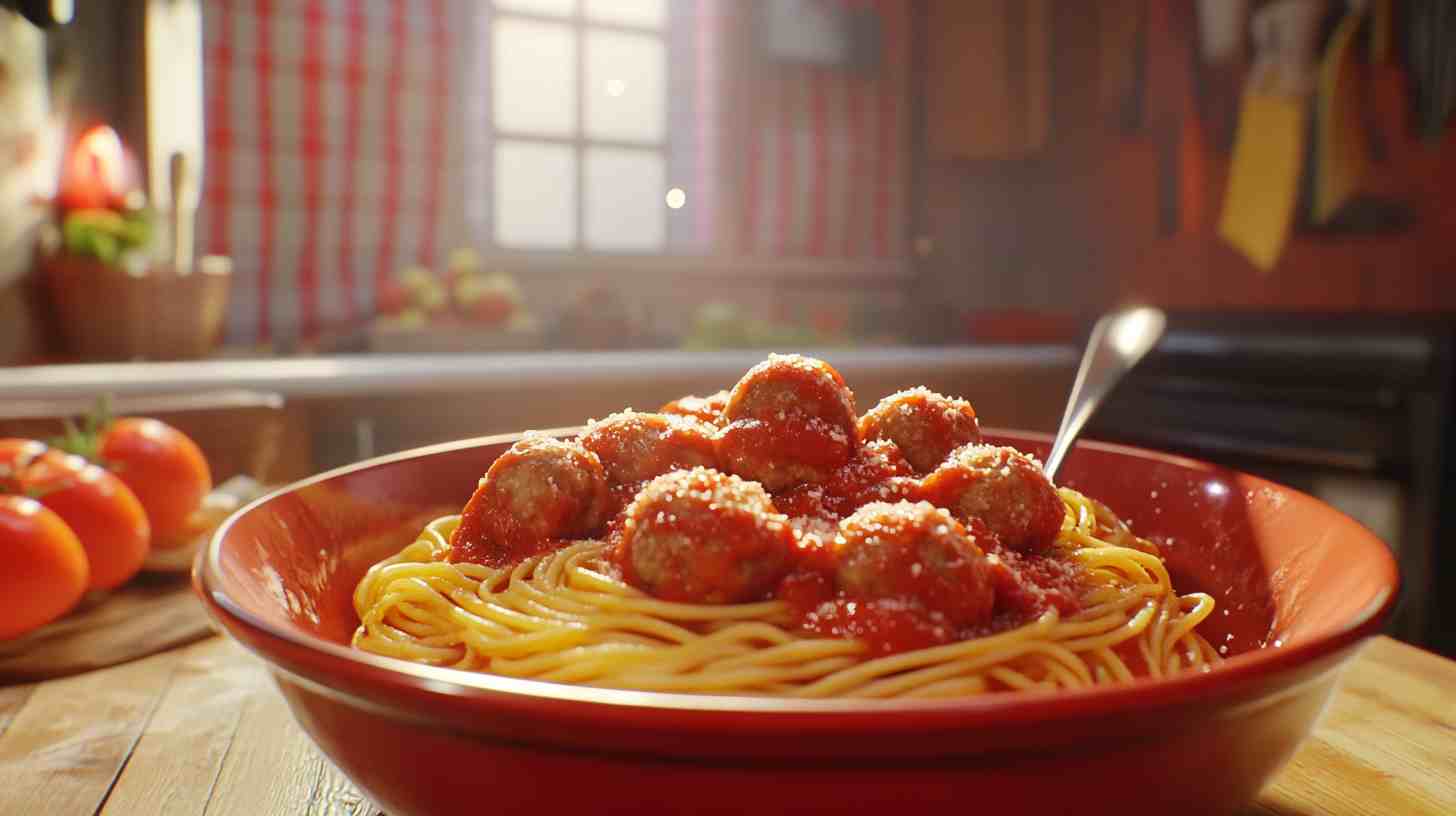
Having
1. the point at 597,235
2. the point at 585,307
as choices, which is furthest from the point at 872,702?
the point at 597,235

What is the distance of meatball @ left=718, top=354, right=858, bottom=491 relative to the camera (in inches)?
47.7

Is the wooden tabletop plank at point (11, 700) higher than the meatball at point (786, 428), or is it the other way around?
the meatball at point (786, 428)

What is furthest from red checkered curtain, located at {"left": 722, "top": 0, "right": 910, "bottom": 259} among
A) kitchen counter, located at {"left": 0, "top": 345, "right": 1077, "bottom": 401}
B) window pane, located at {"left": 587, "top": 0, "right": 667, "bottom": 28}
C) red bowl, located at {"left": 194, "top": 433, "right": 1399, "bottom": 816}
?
red bowl, located at {"left": 194, "top": 433, "right": 1399, "bottom": 816}

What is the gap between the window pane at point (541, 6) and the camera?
644 cm

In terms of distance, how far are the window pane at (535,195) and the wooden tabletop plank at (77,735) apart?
5.42m

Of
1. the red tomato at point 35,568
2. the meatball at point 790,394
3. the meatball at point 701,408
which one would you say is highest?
the meatball at point 790,394

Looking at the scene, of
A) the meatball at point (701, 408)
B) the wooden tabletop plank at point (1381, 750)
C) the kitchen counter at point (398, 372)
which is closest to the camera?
the wooden tabletop plank at point (1381, 750)

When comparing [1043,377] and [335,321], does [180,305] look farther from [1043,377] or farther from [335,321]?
[1043,377]

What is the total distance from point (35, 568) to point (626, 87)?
612 cm

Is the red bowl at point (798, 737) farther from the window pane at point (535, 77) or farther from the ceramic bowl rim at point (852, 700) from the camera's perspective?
the window pane at point (535, 77)

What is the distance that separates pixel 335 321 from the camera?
582cm

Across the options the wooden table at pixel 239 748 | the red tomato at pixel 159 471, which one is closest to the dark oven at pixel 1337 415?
the wooden table at pixel 239 748

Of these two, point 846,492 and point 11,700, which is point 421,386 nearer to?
point 11,700

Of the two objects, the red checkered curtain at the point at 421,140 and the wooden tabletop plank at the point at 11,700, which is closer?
the wooden tabletop plank at the point at 11,700
